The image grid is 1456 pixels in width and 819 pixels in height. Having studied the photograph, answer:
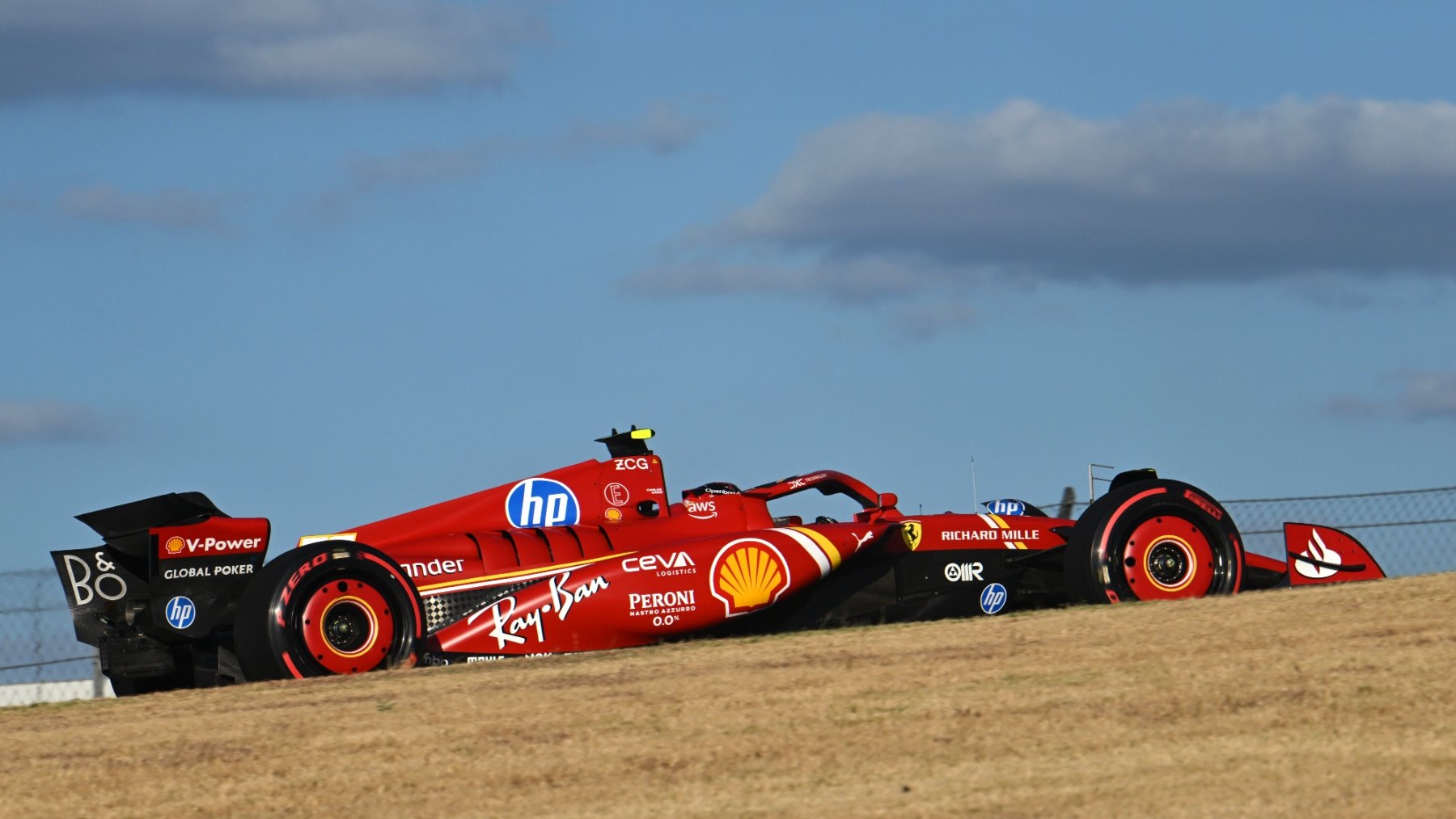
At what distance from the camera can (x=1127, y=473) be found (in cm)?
1221

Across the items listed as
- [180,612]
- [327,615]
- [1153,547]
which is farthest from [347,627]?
[1153,547]

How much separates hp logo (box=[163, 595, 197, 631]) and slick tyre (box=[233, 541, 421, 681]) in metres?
0.37

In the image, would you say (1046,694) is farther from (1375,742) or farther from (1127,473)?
(1127,473)

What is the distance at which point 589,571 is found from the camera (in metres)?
11.1

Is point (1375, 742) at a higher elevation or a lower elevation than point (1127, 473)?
lower

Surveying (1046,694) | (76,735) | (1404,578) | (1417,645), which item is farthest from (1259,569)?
(76,735)

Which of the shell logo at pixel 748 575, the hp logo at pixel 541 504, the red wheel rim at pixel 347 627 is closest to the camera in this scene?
the red wheel rim at pixel 347 627

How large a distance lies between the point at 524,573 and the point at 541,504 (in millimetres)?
908

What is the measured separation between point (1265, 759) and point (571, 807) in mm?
2794

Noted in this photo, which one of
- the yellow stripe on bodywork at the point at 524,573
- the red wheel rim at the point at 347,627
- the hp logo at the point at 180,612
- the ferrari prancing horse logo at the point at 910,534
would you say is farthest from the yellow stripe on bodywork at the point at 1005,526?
the hp logo at the point at 180,612

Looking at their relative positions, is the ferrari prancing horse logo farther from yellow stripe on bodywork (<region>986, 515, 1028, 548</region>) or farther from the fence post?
the fence post

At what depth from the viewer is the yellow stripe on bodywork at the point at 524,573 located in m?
11.1

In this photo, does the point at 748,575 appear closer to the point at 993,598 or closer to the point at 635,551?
the point at 635,551

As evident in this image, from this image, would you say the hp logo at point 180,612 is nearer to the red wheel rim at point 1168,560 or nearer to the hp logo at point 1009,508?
the red wheel rim at point 1168,560
